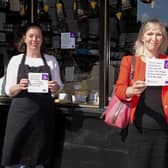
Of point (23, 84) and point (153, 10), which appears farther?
point (153, 10)

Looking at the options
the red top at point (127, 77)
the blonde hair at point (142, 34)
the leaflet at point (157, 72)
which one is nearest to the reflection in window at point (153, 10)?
the blonde hair at point (142, 34)

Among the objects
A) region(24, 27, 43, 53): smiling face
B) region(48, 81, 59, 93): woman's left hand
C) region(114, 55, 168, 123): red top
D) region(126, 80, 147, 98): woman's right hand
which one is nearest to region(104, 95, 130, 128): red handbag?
region(114, 55, 168, 123): red top

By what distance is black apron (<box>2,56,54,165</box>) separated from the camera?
4.31 metres

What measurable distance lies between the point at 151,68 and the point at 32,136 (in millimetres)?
1578

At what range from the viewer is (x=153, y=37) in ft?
11.3

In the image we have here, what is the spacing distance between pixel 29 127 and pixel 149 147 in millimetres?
1375

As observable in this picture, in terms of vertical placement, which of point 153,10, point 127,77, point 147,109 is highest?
point 153,10

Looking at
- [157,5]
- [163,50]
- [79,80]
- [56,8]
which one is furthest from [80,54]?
[163,50]

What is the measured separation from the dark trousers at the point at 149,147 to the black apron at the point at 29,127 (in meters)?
1.14

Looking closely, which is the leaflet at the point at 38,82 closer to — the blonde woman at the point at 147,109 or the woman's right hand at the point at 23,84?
the woman's right hand at the point at 23,84

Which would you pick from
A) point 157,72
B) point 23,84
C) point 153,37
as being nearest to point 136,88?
point 157,72

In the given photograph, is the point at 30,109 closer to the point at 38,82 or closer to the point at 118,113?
the point at 38,82

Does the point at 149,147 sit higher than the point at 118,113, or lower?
lower

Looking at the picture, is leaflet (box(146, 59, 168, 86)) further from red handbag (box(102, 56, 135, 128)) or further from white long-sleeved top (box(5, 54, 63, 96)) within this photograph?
white long-sleeved top (box(5, 54, 63, 96))
